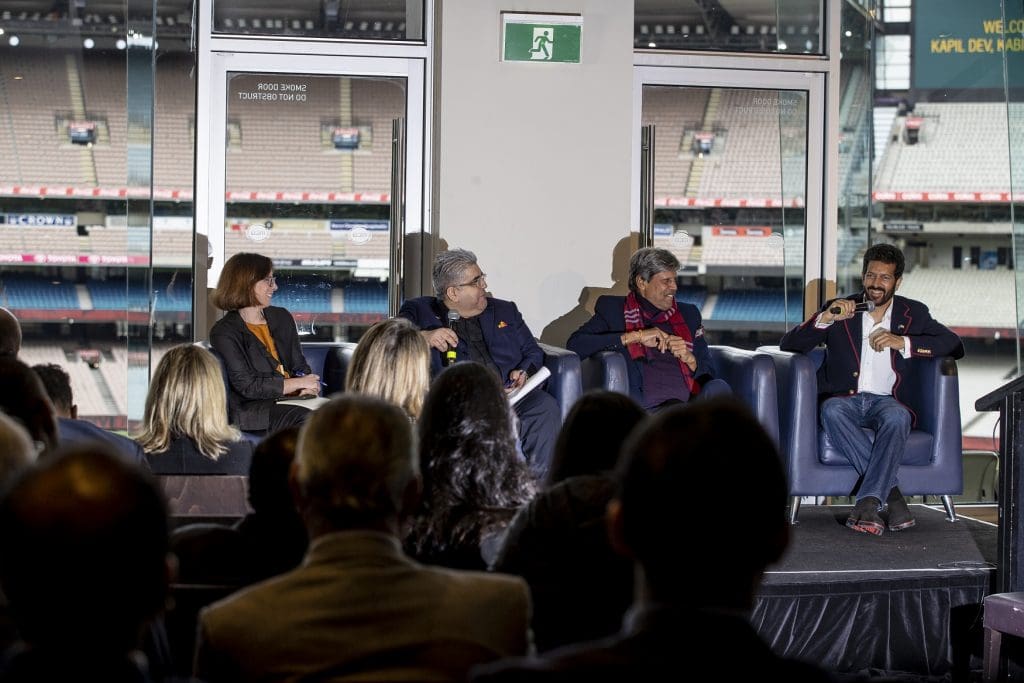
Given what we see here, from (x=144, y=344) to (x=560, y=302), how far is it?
2340 mm

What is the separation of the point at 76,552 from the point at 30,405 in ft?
4.44

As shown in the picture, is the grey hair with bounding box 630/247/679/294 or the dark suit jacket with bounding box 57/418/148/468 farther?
the grey hair with bounding box 630/247/679/294

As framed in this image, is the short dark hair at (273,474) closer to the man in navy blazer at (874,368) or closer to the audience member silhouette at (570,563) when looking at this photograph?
the audience member silhouette at (570,563)

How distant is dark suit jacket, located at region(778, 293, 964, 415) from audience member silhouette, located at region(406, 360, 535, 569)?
3055mm

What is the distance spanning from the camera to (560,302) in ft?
20.3

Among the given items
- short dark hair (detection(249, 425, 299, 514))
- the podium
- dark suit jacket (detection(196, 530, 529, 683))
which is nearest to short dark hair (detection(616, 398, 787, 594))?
dark suit jacket (detection(196, 530, 529, 683))

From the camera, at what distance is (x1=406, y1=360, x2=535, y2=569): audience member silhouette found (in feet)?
7.91

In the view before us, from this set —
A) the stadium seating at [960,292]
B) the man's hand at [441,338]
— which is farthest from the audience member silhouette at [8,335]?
the stadium seating at [960,292]

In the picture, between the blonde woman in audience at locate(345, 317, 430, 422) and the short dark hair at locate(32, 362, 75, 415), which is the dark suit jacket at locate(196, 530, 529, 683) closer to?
the short dark hair at locate(32, 362, 75, 415)

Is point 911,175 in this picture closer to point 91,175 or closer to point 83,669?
point 91,175

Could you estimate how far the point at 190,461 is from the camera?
4.24 metres

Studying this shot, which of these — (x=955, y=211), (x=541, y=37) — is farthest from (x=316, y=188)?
(x=955, y=211)

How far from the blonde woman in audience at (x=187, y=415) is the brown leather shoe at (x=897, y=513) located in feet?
9.01

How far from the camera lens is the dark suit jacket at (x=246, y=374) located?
5.18 metres
